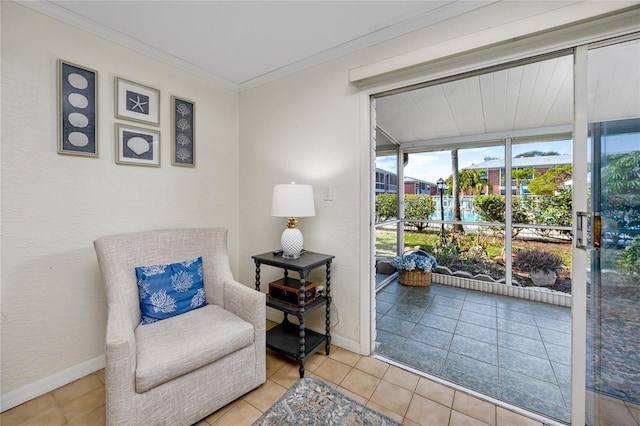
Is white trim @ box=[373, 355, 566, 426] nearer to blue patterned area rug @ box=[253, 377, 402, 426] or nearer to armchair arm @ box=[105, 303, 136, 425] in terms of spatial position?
blue patterned area rug @ box=[253, 377, 402, 426]

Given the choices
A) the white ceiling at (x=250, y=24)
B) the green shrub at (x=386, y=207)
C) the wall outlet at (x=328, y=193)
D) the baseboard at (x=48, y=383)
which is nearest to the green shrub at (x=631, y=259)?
the white ceiling at (x=250, y=24)

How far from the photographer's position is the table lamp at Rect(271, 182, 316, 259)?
194 cm

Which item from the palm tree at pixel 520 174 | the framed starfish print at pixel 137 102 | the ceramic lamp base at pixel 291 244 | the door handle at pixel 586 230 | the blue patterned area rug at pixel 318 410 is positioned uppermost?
the framed starfish print at pixel 137 102

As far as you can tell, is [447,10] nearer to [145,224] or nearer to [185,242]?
[185,242]

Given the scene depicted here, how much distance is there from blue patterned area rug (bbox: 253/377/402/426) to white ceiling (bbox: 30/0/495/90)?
2.36 meters

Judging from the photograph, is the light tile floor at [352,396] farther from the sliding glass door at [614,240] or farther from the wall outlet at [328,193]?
the wall outlet at [328,193]

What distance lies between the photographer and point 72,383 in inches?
67.4

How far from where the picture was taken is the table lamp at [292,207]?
194 centimetres

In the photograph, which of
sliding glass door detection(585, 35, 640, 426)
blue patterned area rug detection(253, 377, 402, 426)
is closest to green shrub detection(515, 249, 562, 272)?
sliding glass door detection(585, 35, 640, 426)

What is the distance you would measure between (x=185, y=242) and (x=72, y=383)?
1.11m

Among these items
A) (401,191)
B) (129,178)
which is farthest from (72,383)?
(401,191)

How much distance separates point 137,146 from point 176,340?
1492 millimetres

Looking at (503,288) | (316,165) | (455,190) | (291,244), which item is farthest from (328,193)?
(503,288)

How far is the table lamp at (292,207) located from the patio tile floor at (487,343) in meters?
1.08
